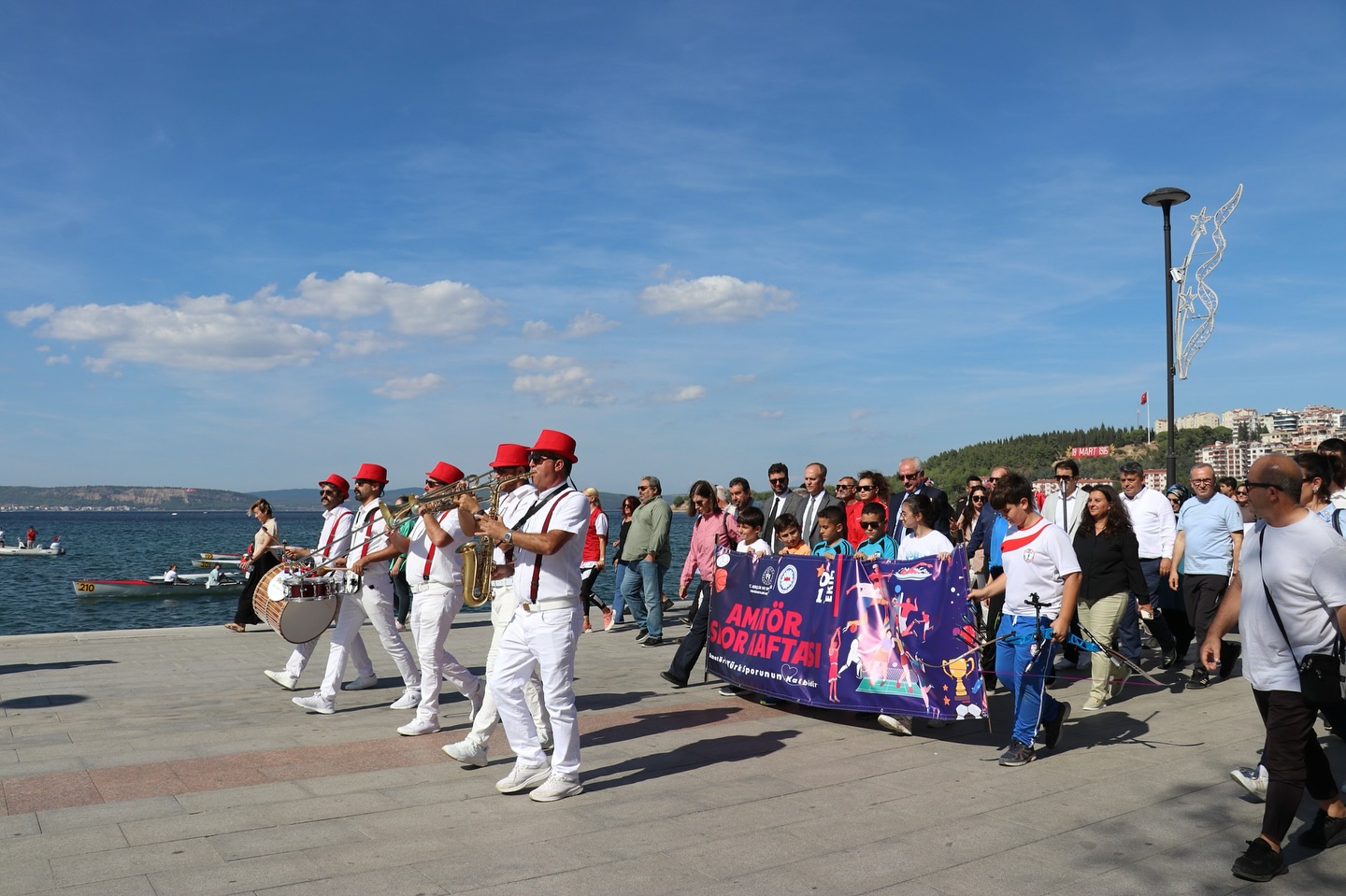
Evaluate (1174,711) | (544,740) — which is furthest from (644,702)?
(1174,711)

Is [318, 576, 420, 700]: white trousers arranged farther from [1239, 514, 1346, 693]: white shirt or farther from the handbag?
the handbag

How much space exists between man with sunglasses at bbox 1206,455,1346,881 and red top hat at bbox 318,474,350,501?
6.99m

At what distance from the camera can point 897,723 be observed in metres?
7.55

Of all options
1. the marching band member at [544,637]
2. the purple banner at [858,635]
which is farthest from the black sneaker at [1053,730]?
the marching band member at [544,637]

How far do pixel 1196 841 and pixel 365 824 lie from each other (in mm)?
4207

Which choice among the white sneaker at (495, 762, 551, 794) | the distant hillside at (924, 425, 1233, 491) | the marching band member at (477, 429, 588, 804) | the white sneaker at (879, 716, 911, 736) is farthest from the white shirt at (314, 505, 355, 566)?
the distant hillside at (924, 425, 1233, 491)

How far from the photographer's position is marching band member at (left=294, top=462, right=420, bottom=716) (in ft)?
26.7

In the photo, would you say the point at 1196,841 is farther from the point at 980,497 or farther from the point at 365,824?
the point at 980,497

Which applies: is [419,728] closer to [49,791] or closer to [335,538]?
[335,538]

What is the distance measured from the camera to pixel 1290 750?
4.75 meters

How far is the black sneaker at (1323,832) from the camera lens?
4988 mm

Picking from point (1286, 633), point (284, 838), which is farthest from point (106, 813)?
point (1286, 633)

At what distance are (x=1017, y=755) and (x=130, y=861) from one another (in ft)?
16.8

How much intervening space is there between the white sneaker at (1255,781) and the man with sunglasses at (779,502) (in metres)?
5.07
